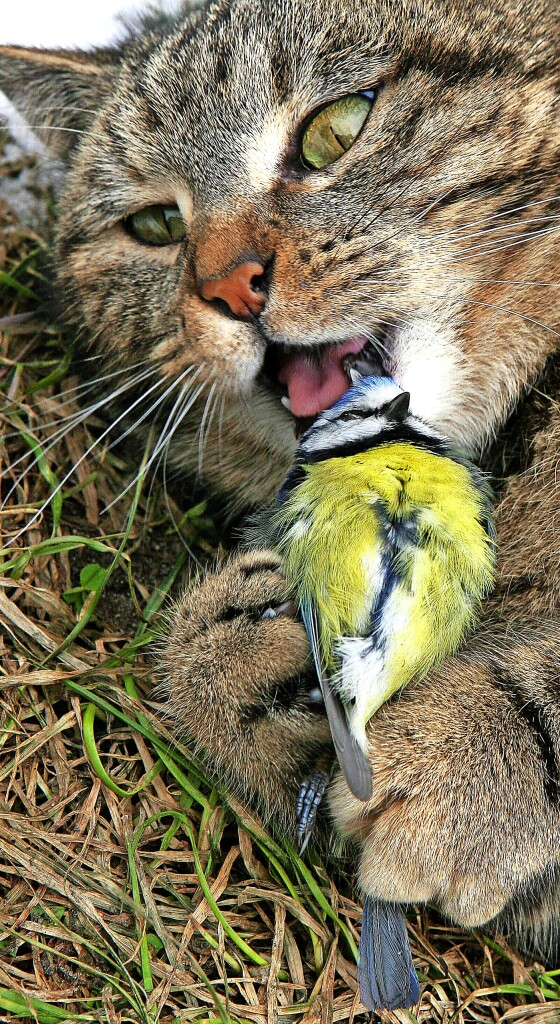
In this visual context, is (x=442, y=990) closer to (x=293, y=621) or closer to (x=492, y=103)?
(x=293, y=621)

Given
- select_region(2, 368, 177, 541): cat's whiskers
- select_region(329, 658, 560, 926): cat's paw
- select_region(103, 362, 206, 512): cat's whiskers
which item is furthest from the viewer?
select_region(2, 368, 177, 541): cat's whiskers

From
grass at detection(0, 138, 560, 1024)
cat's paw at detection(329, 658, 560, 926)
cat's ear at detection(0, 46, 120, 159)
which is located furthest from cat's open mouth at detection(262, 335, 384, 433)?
cat's ear at detection(0, 46, 120, 159)

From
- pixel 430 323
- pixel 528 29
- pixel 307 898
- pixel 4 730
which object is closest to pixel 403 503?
pixel 430 323

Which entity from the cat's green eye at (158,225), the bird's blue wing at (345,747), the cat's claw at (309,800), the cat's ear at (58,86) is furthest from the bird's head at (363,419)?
the cat's ear at (58,86)

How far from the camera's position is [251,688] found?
1872 mm

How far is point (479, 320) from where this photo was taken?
6.59 feet

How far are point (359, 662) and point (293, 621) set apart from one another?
0.22 meters

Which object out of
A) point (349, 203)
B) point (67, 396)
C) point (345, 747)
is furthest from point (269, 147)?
point (345, 747)

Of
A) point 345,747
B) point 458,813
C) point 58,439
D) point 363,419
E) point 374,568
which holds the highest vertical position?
point 58,439

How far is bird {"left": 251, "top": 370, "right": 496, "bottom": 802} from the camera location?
5.57ft

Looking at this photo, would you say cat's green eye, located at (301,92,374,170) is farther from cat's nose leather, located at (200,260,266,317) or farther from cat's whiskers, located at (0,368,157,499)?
cat's whiskers, located at (0,368,157,499)

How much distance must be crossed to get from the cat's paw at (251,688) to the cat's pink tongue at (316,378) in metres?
0.33

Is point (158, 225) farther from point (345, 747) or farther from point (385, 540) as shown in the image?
point (345, 747)

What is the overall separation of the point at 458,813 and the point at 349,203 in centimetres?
118
